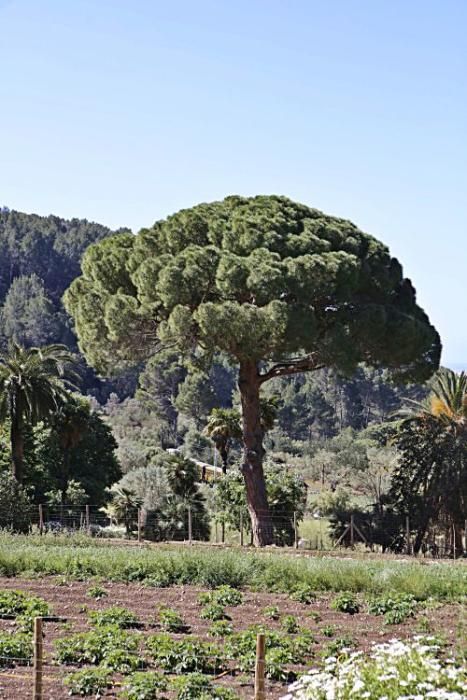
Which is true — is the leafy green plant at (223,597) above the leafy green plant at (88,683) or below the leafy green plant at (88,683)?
above

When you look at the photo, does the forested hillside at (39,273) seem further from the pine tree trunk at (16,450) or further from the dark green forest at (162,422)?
the pine tree trunk at (16,450)

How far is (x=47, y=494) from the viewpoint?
3669cm

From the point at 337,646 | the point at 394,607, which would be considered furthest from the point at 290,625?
the point at 394,607

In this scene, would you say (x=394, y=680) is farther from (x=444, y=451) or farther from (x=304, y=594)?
(x=444, y=451)

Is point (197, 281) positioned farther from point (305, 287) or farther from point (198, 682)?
point (198, 682)

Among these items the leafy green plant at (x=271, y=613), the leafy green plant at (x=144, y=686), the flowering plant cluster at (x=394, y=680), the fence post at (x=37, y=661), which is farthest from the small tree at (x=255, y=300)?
the flowering plant cluster at (x=394, y=680)

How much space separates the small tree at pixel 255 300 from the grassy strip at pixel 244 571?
10574mm

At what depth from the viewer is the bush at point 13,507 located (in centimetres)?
2798

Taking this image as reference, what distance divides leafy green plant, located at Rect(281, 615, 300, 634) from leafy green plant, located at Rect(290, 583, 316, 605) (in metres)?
1.83

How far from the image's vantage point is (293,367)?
30.6 m

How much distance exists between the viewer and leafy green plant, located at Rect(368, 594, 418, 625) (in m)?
14.2

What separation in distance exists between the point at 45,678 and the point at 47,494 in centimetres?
2589

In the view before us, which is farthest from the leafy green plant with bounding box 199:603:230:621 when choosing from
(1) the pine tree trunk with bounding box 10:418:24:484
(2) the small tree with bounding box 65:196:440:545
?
(1) the pine tree trunk with bounding box 10:418:24:484

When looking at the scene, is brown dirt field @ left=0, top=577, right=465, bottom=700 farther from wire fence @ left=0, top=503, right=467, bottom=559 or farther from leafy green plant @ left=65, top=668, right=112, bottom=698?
wire fence @ left=0, top=503, right=467, bottom=559
